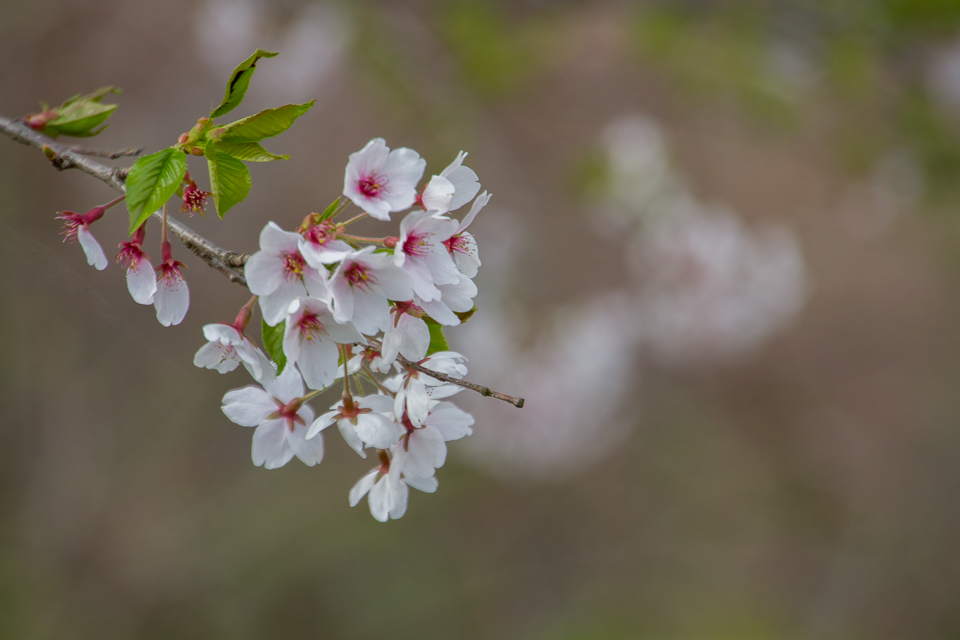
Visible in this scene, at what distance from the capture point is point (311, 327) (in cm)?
59

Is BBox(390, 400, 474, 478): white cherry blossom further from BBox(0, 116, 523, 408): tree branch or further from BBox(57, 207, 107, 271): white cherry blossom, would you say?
BBox(57, 207, 107, 271): white cherry blossom

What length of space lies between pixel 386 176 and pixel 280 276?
143mm

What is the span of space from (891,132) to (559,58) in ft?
4.43

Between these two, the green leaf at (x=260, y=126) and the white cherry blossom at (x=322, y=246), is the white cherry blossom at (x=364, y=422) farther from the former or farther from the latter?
the green leaf at (x=260, y=126)

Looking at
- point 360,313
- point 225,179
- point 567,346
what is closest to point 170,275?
point 225,179

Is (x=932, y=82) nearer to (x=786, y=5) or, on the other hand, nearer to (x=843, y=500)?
(x=786, y=5)

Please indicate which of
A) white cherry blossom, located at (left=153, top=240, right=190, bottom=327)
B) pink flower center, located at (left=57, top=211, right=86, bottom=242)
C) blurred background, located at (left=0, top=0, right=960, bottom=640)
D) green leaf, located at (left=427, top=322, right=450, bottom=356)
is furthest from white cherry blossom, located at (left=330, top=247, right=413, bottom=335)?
blurred background, located at (left=0, top=0, right=960, bottom=640)

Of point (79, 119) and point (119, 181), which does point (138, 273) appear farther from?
point (79, 119)

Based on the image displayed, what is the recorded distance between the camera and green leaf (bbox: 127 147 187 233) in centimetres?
55

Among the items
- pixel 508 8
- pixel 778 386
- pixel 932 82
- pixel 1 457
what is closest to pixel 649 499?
pixel 778 386

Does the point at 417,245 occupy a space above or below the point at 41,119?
above

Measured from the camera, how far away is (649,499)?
12.9 ft

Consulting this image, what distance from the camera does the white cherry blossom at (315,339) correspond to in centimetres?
57

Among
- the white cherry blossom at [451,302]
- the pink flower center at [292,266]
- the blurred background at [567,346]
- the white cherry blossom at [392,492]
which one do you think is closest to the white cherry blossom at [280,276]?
the pink flower center at [292,266]
